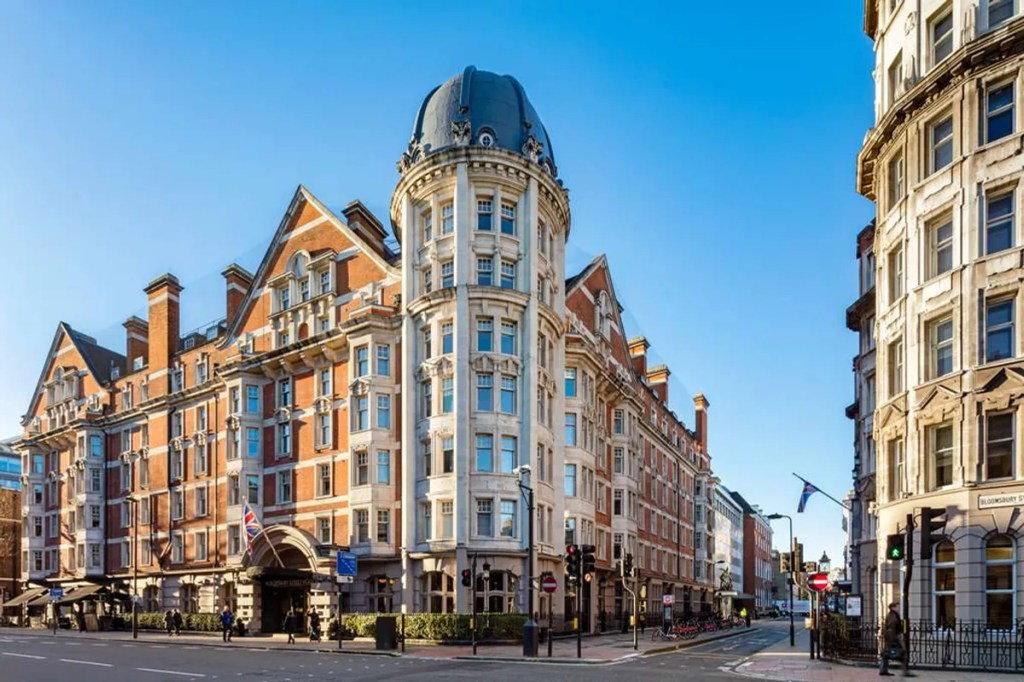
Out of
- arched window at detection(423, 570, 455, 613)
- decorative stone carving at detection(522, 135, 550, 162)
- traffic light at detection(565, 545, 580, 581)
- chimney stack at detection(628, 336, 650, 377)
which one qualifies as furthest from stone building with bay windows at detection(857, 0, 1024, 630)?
chimney stack at detection(628, 336, 650, 377)

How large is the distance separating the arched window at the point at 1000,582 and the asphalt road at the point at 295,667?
22.5 feet

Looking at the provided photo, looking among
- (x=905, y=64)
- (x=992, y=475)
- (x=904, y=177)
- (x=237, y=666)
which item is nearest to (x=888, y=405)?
(x=992, y=475)

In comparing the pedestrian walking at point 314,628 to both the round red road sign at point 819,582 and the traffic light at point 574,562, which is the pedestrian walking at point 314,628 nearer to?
the traffic light at point 574,562

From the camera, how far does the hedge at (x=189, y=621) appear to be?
49031 mm

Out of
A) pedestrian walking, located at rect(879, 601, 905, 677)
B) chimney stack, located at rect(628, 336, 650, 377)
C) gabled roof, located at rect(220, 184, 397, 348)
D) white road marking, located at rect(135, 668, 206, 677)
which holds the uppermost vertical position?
gabled roof, located at rect(220, 184, 397, 348)

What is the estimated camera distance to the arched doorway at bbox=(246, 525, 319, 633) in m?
43.0

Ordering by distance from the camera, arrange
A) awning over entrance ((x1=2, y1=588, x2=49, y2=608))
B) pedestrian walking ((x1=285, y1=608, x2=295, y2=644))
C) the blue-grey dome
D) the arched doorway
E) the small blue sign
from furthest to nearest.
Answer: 1. awning over entrance ((x1=2, y1=588, x2=49, y2=608))
2. pedestrian walking ((x1=285, y1=608, x2=295, y2=644))
3. the arched doorway
4. the blue-grey dome
5. the small blue sign

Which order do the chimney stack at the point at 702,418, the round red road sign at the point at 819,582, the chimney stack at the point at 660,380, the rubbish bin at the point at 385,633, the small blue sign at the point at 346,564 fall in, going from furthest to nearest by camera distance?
the chimney stack at the point at 702,418 → the chimney stack at the point at 660,380 → the small blue sign at the point at 346,564 → the rubbish bin at the point at 385,633 → the round red road sign at the point at 819,582

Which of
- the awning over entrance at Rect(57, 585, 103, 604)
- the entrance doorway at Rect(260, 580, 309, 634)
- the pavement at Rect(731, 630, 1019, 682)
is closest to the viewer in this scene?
the pavement at Rect(731, 630, 1019, 682)

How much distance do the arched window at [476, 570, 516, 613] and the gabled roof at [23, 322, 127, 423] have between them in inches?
1636

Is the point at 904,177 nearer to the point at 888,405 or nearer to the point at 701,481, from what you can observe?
the point at 888,405

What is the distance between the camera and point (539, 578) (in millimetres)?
39719

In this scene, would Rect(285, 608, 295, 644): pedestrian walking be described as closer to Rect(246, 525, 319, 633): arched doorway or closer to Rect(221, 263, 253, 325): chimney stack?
Rect(246, 525, 319, 633): arched doorway

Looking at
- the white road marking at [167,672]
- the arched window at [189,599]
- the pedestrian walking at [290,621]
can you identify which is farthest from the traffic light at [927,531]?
the arched window at [189,599]
